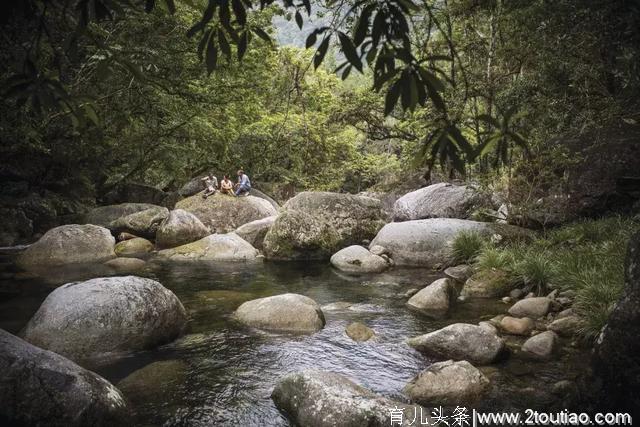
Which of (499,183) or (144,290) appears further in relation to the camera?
(499,183)

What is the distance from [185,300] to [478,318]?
5216 millimetres

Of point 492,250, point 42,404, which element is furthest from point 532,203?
point 42,404

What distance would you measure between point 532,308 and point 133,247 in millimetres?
11370

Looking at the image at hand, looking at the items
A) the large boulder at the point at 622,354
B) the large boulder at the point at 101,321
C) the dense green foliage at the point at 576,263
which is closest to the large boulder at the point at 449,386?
the large boulder at the point at 622,354

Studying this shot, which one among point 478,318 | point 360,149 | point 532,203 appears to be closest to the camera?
point 478,318

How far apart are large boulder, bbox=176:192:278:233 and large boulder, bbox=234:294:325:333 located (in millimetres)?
10524

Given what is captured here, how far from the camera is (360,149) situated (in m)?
31.0

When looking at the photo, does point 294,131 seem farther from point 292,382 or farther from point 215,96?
point 292,382

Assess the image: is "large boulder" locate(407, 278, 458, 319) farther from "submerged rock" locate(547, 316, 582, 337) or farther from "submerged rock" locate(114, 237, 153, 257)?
"submerged rock" locate(114, 237, 153, 257)

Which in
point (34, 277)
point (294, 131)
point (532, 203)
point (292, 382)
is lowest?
point (34, 277)

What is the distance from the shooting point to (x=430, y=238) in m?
11.4

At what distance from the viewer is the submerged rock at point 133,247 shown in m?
13.2

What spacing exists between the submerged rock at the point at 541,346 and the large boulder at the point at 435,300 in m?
1.76

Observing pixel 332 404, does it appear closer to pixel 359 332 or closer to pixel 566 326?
pixel 359 332
